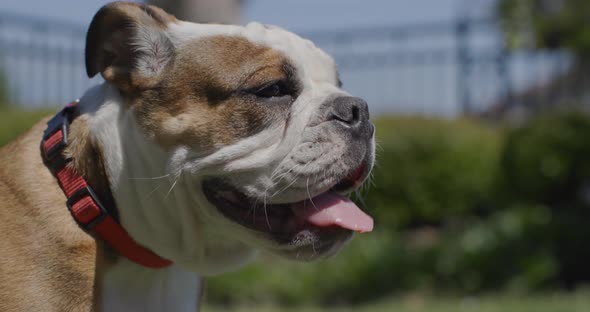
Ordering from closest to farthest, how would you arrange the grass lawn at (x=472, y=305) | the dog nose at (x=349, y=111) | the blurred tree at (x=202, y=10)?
the dog nose at (x=349, y=111) < the blurred tree at (x=202, y=10) < the grass lawn at (x=472, y=305)

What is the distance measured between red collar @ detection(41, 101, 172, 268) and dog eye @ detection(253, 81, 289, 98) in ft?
2.40

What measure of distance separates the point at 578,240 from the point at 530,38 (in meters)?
4.10

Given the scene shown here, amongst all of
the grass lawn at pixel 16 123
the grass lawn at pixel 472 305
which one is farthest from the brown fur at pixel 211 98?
the grass lawn at pixel 16 123

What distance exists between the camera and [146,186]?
3.10 metres

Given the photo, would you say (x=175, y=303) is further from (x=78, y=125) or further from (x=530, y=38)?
A: (x=530, y=38)

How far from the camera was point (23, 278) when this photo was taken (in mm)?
2932

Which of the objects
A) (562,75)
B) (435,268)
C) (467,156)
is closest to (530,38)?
(562,75)

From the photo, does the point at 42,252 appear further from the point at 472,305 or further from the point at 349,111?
the point at 472,305

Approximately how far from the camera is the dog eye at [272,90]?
3.10m

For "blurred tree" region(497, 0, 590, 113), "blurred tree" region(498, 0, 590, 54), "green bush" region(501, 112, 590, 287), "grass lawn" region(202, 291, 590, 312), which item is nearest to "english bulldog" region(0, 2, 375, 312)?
"grass lawn" region(202, 291, 590, 312)

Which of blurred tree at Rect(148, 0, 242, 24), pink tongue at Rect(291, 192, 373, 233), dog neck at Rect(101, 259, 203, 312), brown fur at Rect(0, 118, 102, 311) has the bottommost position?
blurred tree at Rect(148, 0, 242, 24)

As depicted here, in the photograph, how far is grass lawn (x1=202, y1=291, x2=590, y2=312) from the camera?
277 inches

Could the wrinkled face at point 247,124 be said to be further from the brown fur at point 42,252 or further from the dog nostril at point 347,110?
the brown fur at point 42,252

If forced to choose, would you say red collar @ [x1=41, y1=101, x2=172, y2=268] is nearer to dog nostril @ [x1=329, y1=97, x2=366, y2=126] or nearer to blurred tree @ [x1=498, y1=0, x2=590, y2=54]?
dog nostril @ [x1=329, y1=97, x2=366, y2=126]
